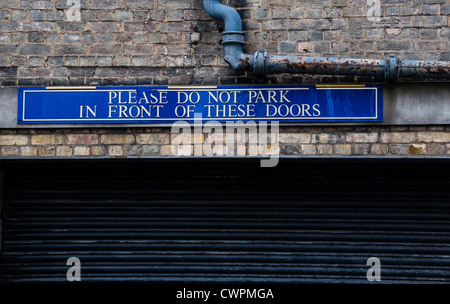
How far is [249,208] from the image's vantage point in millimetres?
6164

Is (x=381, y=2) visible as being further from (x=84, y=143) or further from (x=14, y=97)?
(x=14, y=97)

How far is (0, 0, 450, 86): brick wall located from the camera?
5961mm

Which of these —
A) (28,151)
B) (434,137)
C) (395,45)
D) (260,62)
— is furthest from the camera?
(28,151)

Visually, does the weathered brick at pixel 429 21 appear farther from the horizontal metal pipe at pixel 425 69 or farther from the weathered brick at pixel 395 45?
the horizontal metal pipe at pixel 425 69

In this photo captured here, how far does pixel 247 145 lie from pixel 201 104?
711 millimetres

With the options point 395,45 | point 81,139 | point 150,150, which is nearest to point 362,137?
point 395,45

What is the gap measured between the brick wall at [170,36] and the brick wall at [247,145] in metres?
0.60

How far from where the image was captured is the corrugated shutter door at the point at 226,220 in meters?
6.05

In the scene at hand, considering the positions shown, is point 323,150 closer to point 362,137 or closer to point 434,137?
point 362,137

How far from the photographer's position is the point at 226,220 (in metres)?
6.17

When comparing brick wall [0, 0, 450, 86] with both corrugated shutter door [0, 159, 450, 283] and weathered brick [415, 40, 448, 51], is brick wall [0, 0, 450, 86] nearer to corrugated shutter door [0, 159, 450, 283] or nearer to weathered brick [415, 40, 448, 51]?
weathered brick [415, 40, 448, 51]

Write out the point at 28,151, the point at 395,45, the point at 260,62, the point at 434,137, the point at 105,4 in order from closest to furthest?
1. the point at 260,62
2. the point at 434,137
3. the point at 395,45
4. the point at 28,151
5. the point at 105,4

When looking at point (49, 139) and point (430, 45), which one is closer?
→ point (430, 45)

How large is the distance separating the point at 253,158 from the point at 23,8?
3281mm
